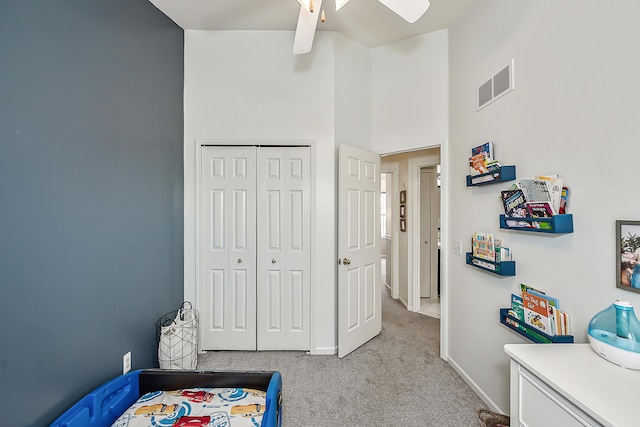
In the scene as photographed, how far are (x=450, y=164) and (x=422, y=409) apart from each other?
1.92m

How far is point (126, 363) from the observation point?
5.87ft

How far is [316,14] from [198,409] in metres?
2.29

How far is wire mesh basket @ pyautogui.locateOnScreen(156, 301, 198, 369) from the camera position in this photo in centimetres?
200

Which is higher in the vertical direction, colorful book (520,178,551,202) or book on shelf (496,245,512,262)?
colorful book (520,178,551,202)

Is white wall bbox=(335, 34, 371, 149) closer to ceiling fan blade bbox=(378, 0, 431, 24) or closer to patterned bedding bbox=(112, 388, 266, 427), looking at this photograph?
ceiling fan blade bbox=(378, 0, 431, 24)

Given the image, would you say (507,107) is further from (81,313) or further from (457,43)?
(81,313)

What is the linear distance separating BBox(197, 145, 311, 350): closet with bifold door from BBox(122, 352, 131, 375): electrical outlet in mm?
725

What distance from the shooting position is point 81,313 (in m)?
1.47

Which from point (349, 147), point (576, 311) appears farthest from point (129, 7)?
point (576, 311)

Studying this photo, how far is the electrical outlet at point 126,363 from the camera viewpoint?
69.5 inches

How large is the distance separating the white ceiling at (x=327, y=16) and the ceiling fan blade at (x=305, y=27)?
0.61m

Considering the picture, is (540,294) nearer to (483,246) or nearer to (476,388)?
(483,246)

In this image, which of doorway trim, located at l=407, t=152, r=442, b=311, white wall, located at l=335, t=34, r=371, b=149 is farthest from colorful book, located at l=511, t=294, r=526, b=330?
doorway trim, located at l=407, t=152, r=442, b=311

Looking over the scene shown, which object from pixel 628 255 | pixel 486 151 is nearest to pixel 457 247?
pixel 486 151
